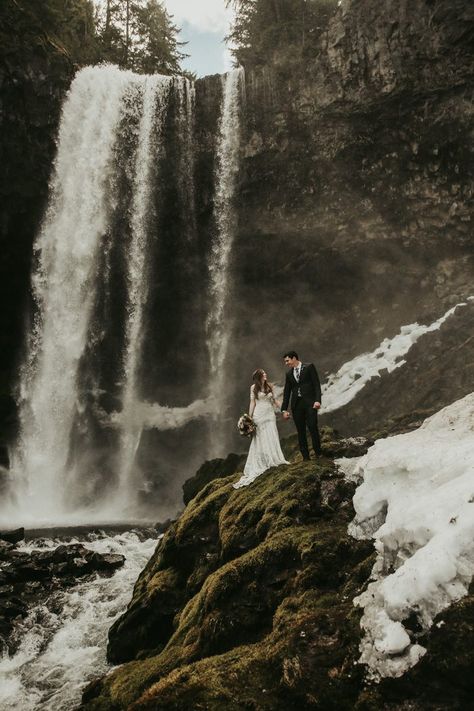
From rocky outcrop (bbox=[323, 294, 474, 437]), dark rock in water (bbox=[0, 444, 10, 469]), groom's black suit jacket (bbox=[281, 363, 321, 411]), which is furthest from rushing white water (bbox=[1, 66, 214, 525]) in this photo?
groom's black suit jacket (bbox=[281, 363, 321, 411])

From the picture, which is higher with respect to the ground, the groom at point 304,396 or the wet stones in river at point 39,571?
the groom at point 304,396

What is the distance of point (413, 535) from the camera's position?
3738mm

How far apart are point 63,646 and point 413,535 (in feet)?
23.0

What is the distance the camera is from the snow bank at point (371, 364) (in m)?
21.3

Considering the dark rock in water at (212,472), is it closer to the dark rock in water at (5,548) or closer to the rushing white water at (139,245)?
the dark rock in water at (5,548)

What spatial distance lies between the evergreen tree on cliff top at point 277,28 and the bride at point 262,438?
22.3 m

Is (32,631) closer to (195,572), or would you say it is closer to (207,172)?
(195,572)

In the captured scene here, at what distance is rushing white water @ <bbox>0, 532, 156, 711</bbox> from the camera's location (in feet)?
22.1

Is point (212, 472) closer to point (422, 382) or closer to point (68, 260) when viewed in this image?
point (422, 382)

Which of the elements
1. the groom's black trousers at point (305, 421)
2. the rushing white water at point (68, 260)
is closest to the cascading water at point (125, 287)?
the rushing white water at point (68, 260)

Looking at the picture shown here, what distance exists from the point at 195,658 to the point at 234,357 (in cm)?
2262

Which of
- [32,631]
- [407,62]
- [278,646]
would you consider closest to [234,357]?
[407,62]

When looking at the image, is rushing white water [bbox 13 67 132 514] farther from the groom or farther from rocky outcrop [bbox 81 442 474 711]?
the groom

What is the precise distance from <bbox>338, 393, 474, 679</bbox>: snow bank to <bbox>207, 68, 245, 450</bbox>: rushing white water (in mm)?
21210
